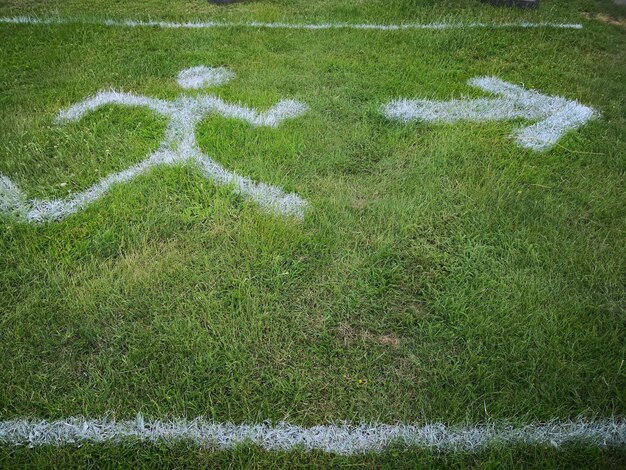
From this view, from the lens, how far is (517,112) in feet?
11.6

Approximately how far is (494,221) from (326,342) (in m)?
1.24

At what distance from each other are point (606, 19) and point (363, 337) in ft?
17.6

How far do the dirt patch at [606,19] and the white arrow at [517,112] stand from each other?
2406 mm

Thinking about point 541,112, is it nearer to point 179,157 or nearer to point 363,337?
point 363,337

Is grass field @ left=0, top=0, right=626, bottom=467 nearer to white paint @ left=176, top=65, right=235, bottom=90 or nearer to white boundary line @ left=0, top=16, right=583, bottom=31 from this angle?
white paint @ left=176, top=65, right=235, bottom=90

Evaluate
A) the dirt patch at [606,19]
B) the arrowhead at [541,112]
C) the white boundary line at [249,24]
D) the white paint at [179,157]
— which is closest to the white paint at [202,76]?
the white paint at [179,157]

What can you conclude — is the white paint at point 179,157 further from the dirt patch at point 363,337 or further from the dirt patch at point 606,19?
the dirt patch at point 606,19

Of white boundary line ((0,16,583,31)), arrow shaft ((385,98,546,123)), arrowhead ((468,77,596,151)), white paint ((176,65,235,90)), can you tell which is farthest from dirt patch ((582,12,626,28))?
white paint ((176,65,235,90))

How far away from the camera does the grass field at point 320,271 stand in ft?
6.07

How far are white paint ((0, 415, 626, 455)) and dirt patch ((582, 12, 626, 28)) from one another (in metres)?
5.13

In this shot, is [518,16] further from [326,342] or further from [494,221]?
[326,342]

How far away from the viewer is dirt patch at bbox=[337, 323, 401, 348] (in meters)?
2.06

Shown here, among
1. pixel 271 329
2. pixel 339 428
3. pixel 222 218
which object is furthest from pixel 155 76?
pixel 339 428

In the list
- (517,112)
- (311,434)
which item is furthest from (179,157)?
(517,112)
